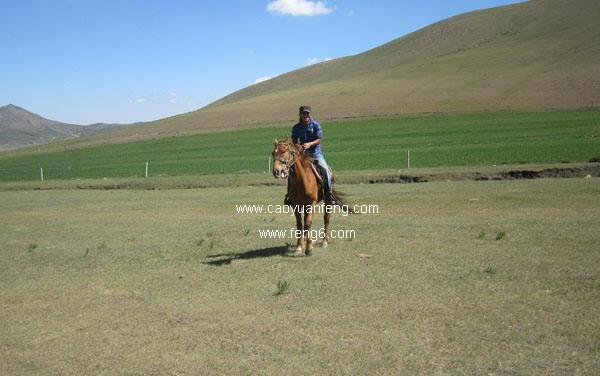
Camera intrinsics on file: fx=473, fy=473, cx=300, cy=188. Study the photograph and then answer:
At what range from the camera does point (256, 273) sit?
7824 mm

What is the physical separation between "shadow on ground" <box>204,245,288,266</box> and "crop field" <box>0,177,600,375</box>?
0.27 ft

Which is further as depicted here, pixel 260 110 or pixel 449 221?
pixel 260 110

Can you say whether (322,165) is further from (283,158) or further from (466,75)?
(466,75)

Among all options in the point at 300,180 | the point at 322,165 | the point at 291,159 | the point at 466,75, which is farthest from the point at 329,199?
the point at 466,75

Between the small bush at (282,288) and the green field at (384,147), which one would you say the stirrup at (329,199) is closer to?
the small bush at (282,288)

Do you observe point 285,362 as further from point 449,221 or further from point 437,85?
point 437,85

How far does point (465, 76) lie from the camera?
79.8m

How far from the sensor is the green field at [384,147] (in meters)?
32.9

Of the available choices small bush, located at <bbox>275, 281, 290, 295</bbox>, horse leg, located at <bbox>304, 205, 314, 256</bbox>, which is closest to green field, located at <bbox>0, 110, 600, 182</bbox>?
horse leg, located at <bbox>304, 205, 314, 256</bbox>

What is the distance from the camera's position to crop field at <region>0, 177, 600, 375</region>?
15.0ft

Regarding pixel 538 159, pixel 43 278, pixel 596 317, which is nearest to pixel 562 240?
pixel 596 317

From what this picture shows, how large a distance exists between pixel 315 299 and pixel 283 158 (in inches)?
118

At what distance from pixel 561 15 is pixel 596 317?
12142 cm

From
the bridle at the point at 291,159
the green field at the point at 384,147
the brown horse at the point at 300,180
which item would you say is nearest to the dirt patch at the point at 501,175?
the green field at the point at 384,147
